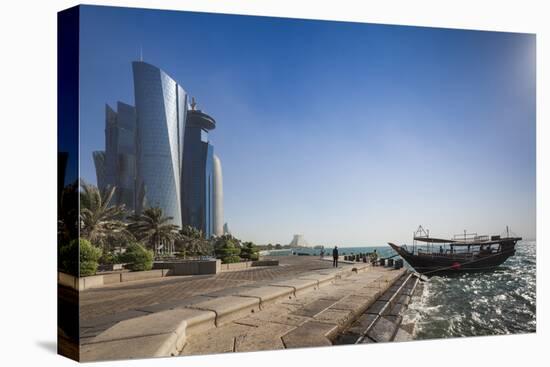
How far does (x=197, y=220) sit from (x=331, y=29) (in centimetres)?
1643

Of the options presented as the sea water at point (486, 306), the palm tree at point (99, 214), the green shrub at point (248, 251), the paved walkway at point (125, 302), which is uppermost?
the palm tree at point (99, 214)

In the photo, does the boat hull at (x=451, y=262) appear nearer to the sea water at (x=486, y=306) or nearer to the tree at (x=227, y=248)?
the sea water at (x=486, y=306)

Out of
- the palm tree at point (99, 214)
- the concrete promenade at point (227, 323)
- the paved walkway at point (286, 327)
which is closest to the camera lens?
the concrete promenade at point (227, 323)

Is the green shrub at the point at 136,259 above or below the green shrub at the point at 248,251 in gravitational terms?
below

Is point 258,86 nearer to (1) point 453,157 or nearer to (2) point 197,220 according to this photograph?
(1) point 453,157

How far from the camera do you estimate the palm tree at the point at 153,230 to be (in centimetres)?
1595

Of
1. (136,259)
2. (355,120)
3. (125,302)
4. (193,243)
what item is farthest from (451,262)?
(193,243)

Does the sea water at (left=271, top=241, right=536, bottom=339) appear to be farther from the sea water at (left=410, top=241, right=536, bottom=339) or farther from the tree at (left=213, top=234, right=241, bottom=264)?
the tree at (left=213, top=234, right=241, bottom=264)

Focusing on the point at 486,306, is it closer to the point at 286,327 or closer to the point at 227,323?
the point at 286,327

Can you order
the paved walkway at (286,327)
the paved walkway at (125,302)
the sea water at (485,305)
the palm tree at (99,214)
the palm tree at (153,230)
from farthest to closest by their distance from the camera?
the palm tree at (153,230), the palm tree at (99,214), the sea water at (485,305), the paved walkway at (125,302), the paved walkway at (286,327)

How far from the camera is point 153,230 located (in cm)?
1630

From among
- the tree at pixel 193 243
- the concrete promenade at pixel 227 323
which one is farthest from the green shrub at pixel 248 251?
the tree at pixel 193 243

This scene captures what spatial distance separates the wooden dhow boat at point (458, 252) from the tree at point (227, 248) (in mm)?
3554

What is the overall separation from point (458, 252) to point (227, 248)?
5275mm
